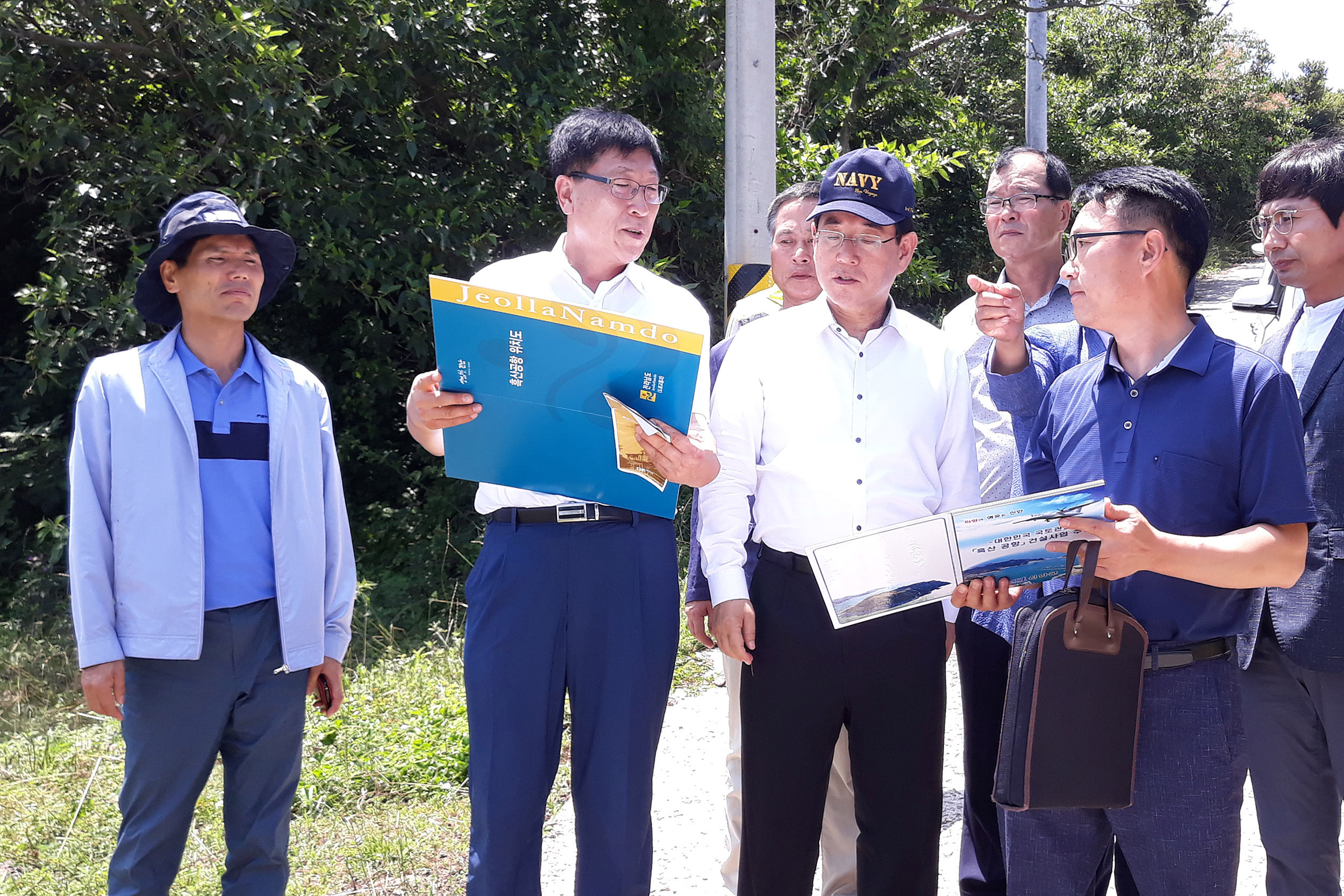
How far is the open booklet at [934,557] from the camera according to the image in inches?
88.1

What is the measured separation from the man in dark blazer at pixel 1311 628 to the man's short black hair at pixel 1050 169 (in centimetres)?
74

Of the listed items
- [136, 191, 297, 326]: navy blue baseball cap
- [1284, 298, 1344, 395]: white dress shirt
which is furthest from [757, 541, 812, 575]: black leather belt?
[136, 191, 297, 326]: navy blue baseball cap

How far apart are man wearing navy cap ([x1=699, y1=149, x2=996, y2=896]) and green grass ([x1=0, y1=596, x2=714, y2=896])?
1.55 metres

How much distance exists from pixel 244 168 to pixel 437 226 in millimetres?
1228

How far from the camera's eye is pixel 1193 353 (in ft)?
7.71

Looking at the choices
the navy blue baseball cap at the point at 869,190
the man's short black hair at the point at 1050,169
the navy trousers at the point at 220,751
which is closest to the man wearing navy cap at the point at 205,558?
the navy trousers at the point at 220,751

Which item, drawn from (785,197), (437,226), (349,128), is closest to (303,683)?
(785,197)

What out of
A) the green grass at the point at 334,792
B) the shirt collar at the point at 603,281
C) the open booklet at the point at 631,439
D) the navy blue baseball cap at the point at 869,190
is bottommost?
the green grass at the point at 334,792

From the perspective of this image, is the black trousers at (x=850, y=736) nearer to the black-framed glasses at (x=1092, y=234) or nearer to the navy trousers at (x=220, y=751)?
the black-framed glasses at (x=1092, y=234)

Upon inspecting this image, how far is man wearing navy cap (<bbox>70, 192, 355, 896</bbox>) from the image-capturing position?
9.00 feet

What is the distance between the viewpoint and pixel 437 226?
695 cm

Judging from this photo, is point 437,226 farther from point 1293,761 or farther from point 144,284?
point 1293,761

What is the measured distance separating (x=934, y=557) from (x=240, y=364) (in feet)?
6.78

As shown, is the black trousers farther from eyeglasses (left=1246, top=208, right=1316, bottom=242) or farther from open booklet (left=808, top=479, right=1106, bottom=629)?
eyeglasses (left=1246, top=208, right=1316, bottom=242)
